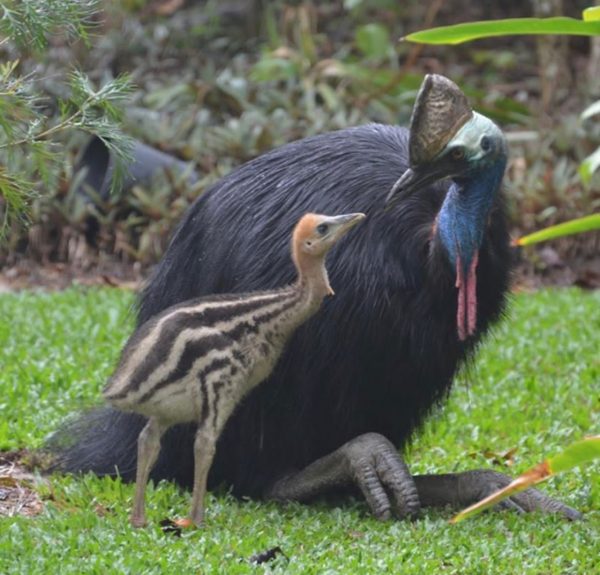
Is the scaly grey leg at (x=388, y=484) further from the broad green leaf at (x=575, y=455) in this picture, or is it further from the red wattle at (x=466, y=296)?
the broad green leaf at (x=575, y=455)

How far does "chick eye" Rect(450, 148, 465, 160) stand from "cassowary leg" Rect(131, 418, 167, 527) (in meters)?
1.11

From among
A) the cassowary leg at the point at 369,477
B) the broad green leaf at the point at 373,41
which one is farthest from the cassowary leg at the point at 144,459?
the broad green leaf at the point at 373,41

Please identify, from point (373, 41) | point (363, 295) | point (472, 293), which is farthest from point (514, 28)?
point (373, 41)

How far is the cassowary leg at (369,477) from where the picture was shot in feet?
13.6

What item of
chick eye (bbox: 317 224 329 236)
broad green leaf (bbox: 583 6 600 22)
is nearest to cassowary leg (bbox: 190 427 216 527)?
chick eye (bbox: 317 224 329 236)

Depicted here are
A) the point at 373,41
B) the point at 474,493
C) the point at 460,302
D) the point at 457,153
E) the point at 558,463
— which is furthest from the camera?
the point at 373,41

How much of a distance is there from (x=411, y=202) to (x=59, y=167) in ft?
3.57

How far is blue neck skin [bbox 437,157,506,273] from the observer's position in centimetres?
404

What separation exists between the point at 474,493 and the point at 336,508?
1.39 feet

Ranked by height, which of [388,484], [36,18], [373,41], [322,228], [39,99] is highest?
[36,18]

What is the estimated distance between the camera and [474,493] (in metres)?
4.31

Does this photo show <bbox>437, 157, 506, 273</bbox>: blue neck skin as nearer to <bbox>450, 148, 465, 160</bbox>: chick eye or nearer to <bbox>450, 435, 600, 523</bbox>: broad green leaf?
<bbox>450, 148, 465, 160</bbox>: chick eye

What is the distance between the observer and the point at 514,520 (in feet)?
13.6

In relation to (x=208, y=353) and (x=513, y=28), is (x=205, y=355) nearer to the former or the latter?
(x=208, y=353)
